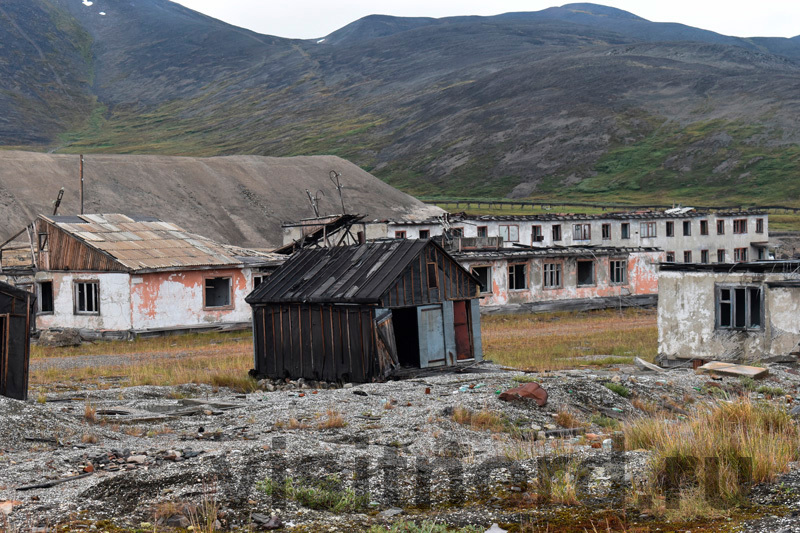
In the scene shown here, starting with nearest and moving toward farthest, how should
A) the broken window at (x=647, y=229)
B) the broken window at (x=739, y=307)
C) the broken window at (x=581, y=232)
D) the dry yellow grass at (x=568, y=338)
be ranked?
1. the broken window at (x=739, y=307)
2. the dry yellow grass at (x=568, y=338)
3. the broken window at (x=581, y=232)
4. the broken window at (x=647, y=229)

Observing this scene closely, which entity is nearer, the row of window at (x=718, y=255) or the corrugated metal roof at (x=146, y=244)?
the corrugated metal roof at (x=146, y=244)

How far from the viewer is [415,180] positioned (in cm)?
15675

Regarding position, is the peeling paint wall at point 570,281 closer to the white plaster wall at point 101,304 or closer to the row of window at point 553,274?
the row of window at point 553,274

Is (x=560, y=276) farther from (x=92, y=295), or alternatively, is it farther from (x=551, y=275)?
(x=92, y=295)

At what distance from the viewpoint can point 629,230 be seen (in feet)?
194

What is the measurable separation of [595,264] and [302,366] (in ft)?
87.9

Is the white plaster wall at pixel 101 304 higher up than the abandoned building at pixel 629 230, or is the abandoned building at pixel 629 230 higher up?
the abandoned building at pixel 629 230

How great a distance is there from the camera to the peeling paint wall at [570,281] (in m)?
43.8

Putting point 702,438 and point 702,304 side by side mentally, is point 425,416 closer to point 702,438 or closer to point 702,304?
point 702,438

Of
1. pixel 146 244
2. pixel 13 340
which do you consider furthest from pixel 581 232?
pixel 13 340

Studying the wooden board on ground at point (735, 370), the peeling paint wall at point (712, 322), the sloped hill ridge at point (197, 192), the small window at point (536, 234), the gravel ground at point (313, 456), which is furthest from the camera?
the sloped hill ridge at point (197, 192)

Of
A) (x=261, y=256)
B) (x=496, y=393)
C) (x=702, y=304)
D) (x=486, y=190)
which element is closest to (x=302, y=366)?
(x=496, y=393)

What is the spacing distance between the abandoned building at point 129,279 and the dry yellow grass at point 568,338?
36.6 feet

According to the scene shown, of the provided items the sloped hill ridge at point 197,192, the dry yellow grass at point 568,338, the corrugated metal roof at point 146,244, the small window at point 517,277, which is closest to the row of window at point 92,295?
the corrugated metal roof at point 146,244
